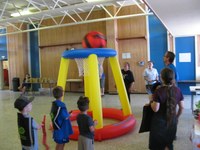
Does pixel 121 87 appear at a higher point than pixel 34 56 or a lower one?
lower

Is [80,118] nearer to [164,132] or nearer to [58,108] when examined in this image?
[58,108]

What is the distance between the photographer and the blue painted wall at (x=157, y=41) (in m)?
10.4

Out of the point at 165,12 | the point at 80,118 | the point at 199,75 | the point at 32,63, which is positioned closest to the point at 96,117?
the point at 80,118

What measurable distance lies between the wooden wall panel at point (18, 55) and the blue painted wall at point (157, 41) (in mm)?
8264

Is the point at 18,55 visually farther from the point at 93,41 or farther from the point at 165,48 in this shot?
the point at 93,41

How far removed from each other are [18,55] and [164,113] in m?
13.4

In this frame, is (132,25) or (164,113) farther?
(132,25)

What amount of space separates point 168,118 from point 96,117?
2.33 m

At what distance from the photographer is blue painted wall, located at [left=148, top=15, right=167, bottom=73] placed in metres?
10.4

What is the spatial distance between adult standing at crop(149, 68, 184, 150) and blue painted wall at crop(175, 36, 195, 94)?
7788 millimetres

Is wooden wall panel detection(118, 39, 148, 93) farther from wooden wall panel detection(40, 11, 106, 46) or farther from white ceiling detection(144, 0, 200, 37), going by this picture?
white ceiling detection(144, 0, 200, 37)

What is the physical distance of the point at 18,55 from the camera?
14.3 m

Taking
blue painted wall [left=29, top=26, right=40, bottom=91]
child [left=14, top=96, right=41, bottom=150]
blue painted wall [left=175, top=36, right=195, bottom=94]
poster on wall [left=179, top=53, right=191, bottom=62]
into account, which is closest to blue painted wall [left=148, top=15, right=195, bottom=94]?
blue painted wall [left=175, top=36, right=195, bottom=94]

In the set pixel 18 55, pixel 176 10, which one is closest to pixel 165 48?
pixel 176 10
